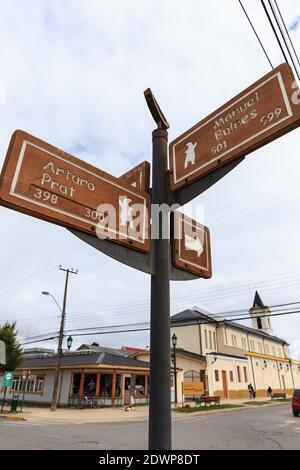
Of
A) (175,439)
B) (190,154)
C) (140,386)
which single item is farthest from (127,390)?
(190,154)

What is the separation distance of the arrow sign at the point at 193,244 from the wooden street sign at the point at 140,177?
1.47 feet

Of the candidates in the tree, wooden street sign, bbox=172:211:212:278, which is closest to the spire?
the tree

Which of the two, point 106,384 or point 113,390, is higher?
point 106,384

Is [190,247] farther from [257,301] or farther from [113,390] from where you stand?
[257,301]

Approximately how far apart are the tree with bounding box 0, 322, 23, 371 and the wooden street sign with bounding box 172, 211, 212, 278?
26.3 metres

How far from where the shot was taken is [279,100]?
6.80 ft

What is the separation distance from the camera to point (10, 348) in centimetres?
2592

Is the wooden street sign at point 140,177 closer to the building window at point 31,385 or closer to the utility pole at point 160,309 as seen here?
the utility pole at point 160,309

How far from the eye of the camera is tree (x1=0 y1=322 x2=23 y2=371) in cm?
2561

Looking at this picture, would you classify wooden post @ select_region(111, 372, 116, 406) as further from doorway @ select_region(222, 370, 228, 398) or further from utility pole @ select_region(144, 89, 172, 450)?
utility pole @ select_region(144, 89, 172, 450)

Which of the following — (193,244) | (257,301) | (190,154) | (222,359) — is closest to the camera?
(190,154)

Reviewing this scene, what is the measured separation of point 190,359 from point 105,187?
34.7 metres

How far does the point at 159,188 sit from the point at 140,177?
0.24 meters
